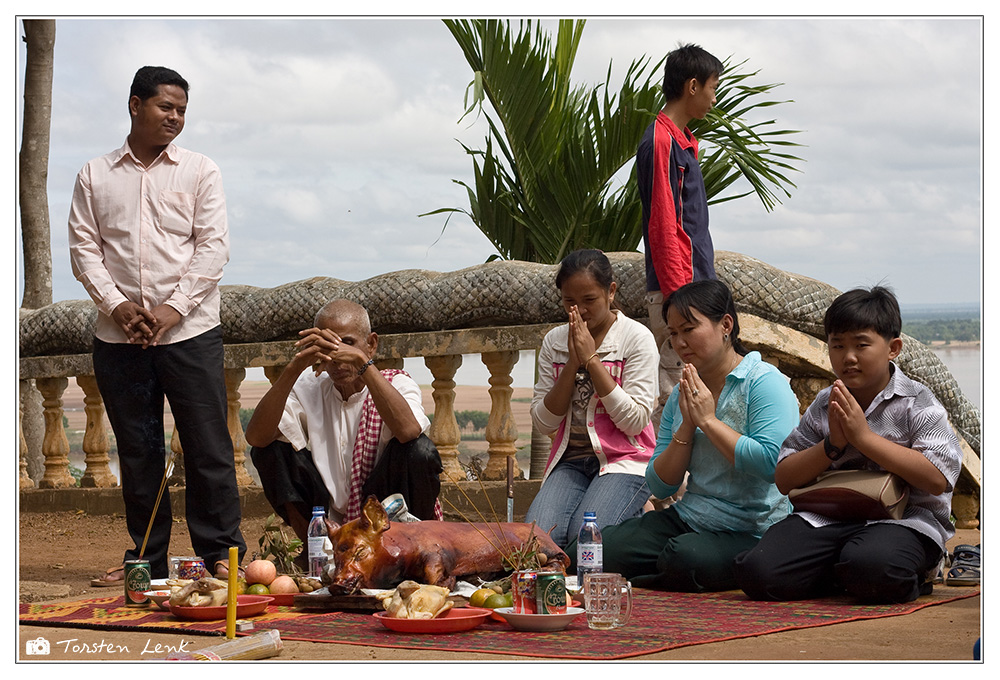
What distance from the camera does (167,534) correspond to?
15.8ft

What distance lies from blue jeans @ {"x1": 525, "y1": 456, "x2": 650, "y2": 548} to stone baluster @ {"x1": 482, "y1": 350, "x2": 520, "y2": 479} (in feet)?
4.63

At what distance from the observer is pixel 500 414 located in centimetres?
624

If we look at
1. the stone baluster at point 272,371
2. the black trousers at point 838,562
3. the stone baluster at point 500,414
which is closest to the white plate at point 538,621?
the black trousers at point 838,562

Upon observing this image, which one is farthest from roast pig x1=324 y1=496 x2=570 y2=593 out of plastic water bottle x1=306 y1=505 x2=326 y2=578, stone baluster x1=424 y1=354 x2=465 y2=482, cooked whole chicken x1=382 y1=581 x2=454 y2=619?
stone baluster x1=424 y1=354 x2=465 y2=482

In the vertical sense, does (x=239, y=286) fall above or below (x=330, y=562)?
above

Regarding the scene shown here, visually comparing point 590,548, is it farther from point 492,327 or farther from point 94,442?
point 94,442

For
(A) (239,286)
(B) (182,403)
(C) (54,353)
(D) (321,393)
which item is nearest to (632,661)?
(D) (321,393)

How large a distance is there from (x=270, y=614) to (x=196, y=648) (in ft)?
1.86

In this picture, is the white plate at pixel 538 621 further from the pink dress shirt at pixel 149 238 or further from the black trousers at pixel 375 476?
the pink dress shirt at pixel 149 238

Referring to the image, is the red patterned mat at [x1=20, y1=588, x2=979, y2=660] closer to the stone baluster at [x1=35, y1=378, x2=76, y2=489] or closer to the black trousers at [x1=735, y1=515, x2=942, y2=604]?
the black trousers at [x1=735, y1=515, x2=942, y2=604]

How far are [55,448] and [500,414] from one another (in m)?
3.54

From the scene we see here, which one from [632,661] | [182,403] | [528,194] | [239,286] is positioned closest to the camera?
[632,661]

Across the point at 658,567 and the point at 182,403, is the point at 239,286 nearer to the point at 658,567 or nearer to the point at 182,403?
the point at 182,403

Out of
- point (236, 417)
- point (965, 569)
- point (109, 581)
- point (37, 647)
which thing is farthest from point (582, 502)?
point (236, 417)
